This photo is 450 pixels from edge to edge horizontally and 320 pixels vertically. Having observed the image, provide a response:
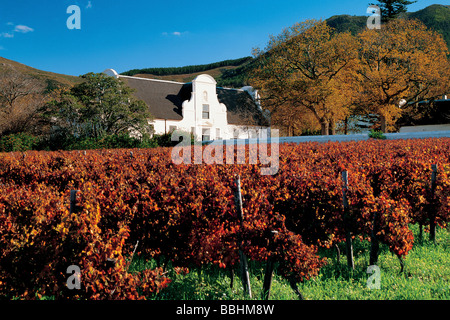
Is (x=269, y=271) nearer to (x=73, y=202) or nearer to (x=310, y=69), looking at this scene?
(x=73, y=202)

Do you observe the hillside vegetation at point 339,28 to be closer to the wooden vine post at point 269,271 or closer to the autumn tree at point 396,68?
the autumn tree at point 396,68

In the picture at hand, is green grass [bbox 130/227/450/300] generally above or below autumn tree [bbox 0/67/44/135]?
below

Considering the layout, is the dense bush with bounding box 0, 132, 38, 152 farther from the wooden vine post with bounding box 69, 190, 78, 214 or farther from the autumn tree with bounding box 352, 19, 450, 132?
the autumn tree with bounding box 352, 19, 450, 132

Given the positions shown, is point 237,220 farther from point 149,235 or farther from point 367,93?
point 367,93

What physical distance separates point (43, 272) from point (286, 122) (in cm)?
4188

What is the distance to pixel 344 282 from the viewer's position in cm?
574

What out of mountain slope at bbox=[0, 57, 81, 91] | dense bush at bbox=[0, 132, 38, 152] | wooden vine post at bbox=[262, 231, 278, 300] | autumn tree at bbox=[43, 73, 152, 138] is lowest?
wooden vine post at bbox=[262, 231, 278, 300]

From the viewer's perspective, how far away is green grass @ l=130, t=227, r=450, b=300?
518 centimetres

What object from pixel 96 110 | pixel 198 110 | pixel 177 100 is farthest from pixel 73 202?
pixel 177 100

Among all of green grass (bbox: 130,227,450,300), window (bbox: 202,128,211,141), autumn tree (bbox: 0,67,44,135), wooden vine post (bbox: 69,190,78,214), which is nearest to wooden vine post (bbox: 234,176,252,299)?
green grass (bbox: 130,227,450,300)

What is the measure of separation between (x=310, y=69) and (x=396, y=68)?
971 centimetres

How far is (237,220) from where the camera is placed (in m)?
5.48

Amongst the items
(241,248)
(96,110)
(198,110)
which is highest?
(198,110)
